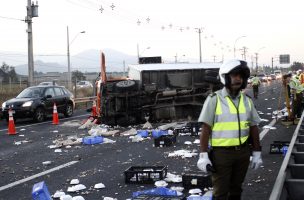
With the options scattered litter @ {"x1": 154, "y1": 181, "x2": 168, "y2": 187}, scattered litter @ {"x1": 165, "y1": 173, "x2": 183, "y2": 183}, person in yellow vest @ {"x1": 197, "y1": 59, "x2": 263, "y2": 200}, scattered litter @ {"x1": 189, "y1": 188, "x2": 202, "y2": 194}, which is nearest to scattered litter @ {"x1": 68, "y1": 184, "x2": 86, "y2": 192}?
scattered litter @ {"x1": 154, "y1": 181, "x2": 168, "y2": 187}

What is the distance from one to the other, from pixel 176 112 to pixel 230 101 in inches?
537

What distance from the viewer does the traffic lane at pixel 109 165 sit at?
24.5ft

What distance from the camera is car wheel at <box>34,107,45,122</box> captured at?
20.1 m

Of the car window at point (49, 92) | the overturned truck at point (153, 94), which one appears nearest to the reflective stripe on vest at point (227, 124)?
the overturned truck at point (153, 94)

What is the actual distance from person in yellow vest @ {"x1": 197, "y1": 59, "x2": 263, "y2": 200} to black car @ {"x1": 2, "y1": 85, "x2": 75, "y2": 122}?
1622 centimetres

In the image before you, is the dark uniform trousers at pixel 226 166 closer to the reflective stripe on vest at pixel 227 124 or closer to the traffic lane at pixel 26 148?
the reflective stripe on vest at pixel 227 124

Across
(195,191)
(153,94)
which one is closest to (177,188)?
(195,191)

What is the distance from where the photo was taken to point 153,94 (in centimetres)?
1772

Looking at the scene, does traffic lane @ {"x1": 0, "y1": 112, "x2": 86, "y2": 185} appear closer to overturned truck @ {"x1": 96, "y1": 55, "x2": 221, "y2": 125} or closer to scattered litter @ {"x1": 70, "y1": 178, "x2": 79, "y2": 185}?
scattered litter @ {"x1": 70, "y1": 178, "x2": 79, "y2": 185}

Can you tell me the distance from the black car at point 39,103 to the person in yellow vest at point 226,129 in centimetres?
1622

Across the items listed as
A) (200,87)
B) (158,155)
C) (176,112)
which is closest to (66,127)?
(176,112)

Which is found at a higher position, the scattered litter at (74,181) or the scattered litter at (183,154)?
the scattered litter at (183,154)

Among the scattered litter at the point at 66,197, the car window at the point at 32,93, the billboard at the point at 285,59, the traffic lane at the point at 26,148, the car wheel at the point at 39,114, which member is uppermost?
the billboard at the point at 285,59

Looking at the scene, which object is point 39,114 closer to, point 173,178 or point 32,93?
point 32,93
